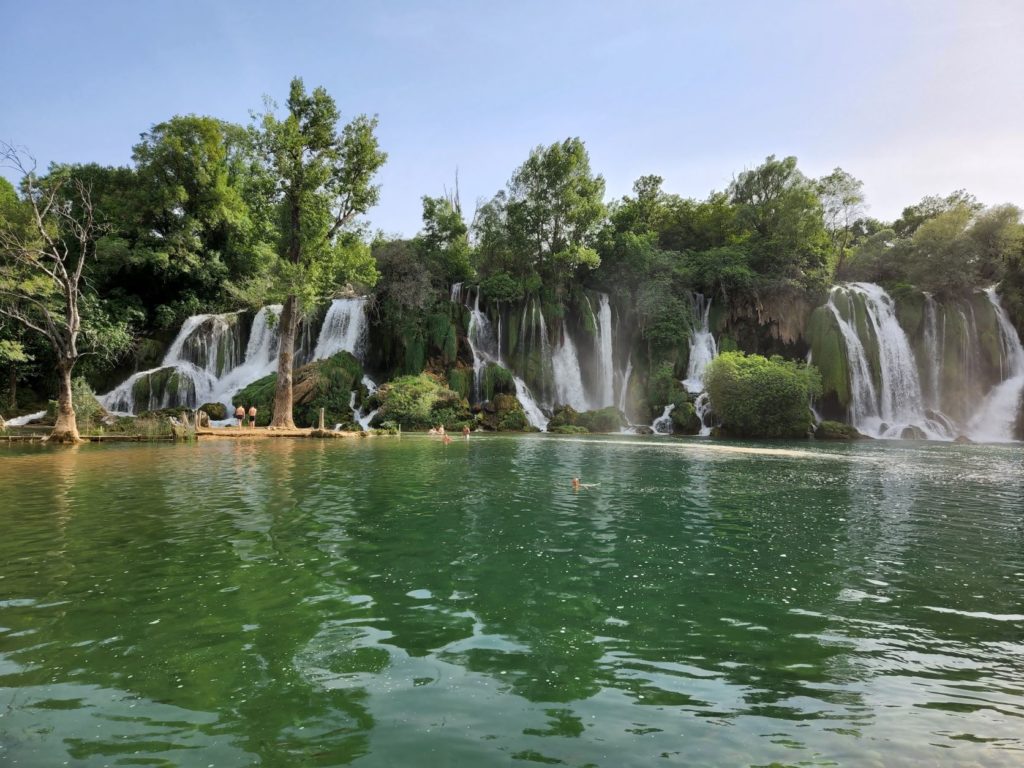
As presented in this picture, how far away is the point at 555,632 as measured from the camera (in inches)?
195

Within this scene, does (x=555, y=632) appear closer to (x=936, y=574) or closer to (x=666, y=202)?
(x=936, y=574)

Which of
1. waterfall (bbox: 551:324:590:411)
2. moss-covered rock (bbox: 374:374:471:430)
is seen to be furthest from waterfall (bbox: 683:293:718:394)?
moss-covered rock (bbox: 374:374:471:430)

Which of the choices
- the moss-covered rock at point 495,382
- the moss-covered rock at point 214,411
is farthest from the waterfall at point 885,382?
the moss-covered rock at point 214,411

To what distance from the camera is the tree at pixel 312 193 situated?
91.8 ft

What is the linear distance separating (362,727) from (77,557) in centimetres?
559

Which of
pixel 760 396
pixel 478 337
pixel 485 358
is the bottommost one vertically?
pixel 760 396

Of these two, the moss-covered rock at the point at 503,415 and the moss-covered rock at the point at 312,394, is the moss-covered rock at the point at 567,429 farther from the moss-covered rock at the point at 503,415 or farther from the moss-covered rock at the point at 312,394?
the moss-covered rock at the point at 312,394

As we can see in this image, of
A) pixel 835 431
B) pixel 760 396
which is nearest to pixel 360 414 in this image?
pixel 760 396

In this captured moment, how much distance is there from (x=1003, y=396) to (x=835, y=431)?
13.2 metres

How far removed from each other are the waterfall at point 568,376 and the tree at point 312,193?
65.9ft

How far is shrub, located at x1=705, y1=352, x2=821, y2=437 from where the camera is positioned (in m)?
35.8

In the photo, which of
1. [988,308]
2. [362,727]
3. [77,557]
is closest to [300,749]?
[362,727]

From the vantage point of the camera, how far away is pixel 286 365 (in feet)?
94.1

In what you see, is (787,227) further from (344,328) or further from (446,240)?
(344,328)
